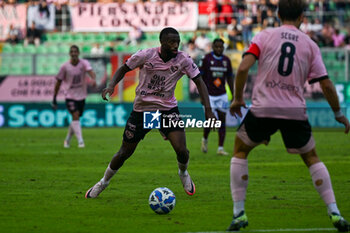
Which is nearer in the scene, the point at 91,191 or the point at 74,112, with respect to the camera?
the point at 91,191

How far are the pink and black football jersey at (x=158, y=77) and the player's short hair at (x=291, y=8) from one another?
2798 millimetres

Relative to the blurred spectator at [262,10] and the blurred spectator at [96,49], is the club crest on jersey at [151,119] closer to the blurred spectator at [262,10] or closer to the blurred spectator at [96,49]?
the blurred spectator at [96,49]

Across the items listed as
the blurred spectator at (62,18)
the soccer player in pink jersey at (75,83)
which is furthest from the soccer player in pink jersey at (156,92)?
the blurred spectator at (62,18)

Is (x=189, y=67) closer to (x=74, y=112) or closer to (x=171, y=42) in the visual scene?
(x=171, y=42)

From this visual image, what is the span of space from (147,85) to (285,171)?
4850mm

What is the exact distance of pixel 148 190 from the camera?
37.8 ft

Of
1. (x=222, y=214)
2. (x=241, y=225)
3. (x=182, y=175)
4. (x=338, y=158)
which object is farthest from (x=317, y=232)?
(x=338, y=158)

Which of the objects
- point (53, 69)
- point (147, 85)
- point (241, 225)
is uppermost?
point (147, 85)

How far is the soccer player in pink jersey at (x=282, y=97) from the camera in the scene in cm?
753

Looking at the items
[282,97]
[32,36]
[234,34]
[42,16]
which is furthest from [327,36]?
[282,97]

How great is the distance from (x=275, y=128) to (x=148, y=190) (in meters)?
4.19

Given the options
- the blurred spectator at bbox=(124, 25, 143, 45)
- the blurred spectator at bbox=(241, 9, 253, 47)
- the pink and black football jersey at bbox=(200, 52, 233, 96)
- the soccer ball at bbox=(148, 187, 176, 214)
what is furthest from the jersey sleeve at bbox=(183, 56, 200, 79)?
the blurred spectator at bbox=(124, 25, 143, 45)

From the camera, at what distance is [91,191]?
10.6 meters

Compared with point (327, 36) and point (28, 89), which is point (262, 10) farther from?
point (28, 89)
